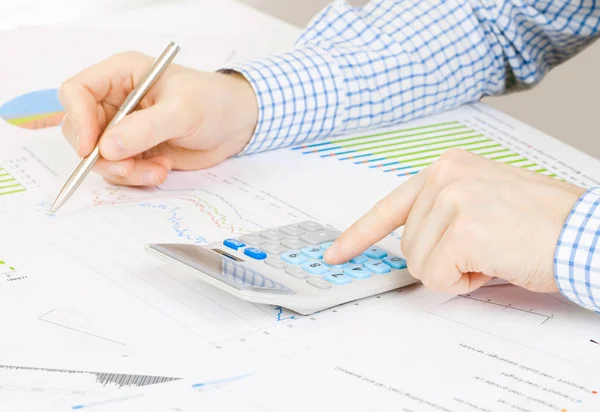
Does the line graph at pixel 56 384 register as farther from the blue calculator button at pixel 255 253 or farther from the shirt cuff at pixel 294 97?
the shirt cuff at pixel 294 97

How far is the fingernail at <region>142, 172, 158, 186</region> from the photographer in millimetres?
856

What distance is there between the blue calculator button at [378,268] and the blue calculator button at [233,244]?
0.33 feet

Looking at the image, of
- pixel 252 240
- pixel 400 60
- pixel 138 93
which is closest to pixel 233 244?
pixel 252 240

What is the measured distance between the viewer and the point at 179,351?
0.58 metres

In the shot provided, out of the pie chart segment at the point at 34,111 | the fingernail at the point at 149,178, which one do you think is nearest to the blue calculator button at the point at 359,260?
the fingernail at the point at 149,178

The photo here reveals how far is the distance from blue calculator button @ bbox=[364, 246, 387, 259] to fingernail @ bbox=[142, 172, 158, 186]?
247mm

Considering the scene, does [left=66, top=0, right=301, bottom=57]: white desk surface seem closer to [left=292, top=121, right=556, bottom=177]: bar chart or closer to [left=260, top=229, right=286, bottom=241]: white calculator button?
[left=292, top=121, right=556, bottom=177]: bar chart

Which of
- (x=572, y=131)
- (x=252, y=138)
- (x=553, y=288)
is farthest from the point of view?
(x=572, y=131)

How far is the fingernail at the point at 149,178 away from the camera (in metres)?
0.86

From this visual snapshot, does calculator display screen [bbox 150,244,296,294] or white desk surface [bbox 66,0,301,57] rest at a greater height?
white desk surface [bbox 66,0,301,57]

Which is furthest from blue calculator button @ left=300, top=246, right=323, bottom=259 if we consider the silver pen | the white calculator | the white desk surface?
the white desk surface

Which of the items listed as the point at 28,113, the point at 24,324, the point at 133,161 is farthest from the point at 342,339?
the point at 28,113

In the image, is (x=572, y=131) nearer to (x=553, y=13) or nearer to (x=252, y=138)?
(x=553, y=13)

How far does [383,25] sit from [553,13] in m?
0.23
